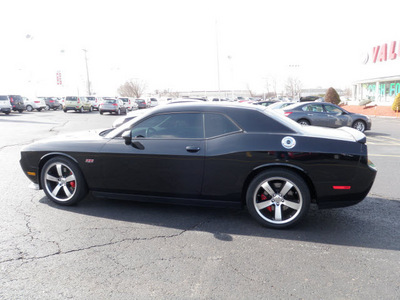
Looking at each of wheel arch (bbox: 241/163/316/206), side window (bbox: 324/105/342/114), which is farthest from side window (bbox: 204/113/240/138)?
side window (bbox: 324/105/342/114)

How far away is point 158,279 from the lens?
2.91m

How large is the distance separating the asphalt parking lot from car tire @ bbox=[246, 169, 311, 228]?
0.16 m

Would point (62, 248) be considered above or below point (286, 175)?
below

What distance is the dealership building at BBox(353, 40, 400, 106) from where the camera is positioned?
115 feet

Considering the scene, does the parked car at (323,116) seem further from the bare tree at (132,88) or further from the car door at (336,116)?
the bare tree at (132,88)

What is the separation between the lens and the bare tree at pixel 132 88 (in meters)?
86.3

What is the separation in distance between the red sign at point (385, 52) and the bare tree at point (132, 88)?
60289 millimetres

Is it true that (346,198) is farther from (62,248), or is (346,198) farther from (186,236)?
(62,248)

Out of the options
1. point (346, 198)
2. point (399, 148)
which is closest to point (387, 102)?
point (399, 148)

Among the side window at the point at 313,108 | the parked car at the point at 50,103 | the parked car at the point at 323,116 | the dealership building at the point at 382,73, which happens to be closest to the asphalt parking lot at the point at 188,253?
the parked car at the point at 323,116

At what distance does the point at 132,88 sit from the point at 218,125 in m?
85.6

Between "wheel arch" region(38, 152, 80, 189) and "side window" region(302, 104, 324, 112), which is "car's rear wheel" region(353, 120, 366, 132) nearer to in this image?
"side window" region(302, 104, 324, 112)

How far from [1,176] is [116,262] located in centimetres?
459

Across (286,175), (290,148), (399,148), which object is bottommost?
(399,148)
